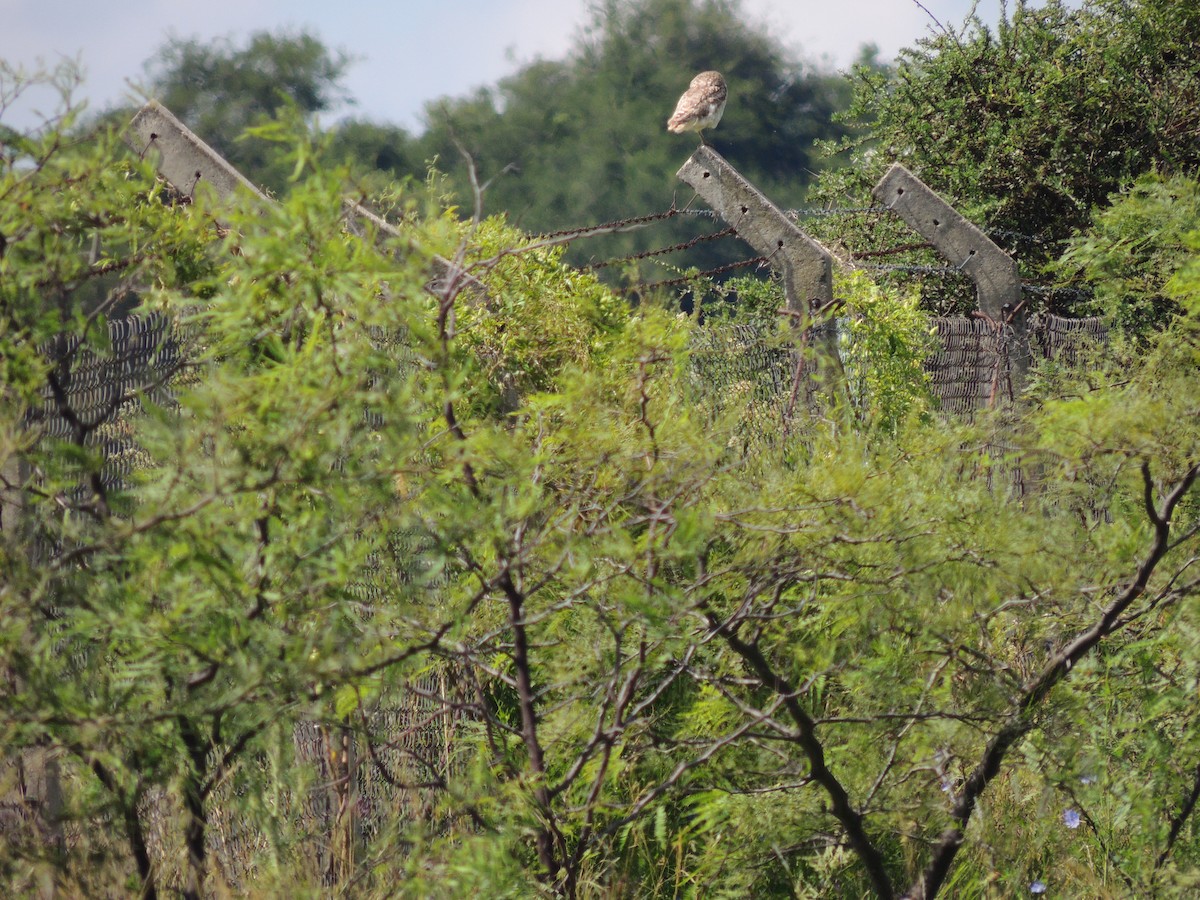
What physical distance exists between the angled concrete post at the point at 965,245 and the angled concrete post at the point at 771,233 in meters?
1.39

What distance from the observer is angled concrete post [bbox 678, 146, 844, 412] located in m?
5.82

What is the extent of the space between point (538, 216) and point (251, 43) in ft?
38.9

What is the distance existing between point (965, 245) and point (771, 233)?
166 centimetres

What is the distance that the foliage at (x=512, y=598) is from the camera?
1804mm

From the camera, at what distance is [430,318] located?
2.69 meters

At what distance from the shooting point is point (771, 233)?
233 inches

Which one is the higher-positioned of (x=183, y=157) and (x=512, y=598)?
(x=183, y=157)

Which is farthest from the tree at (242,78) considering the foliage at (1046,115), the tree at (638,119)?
the foliage at (1046,115)

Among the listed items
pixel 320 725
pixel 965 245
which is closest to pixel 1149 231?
pixel 320 725

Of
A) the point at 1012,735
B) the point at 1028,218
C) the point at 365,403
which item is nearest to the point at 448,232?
the point at 365,403

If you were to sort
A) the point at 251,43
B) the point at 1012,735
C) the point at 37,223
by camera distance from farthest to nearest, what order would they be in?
the point at 251,43 → the point at 1012,735 → the point at 37,223

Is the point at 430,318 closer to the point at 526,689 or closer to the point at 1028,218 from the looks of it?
the point at 526,689

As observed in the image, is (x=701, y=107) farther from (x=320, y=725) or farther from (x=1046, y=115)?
(x=320, y=725)

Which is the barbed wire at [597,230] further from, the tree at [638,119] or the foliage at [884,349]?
the tree at [638,119]
